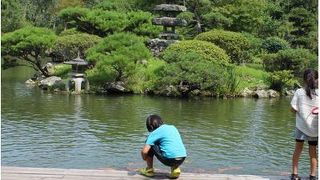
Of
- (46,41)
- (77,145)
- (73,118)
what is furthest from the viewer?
(46,41)

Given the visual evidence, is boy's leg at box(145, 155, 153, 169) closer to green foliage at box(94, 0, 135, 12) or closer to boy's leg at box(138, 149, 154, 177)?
boy's leg at box(138, 149, 154, 177)

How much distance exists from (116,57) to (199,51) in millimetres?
3855

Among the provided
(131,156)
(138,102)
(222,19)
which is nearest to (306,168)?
(131,156)

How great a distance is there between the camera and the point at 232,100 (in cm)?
2083

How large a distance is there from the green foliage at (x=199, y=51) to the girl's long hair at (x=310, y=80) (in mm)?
16288

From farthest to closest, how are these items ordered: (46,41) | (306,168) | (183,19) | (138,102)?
(183,19) < (46,41) < (138,102) < (306,168)

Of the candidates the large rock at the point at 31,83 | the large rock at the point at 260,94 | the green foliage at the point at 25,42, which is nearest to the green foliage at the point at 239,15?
the large rock at the point at 260,94

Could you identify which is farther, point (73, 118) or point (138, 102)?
point (138, 102)

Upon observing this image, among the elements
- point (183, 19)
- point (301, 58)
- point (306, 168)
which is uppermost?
point (183, 19)

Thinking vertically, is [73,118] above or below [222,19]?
below

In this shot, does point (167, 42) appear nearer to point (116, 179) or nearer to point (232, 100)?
point (232, 100)

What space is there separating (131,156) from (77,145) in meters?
1.66

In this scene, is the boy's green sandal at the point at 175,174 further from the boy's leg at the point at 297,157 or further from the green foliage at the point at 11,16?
the green foliage at the point at 11,16

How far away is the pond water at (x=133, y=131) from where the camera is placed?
961 cm
